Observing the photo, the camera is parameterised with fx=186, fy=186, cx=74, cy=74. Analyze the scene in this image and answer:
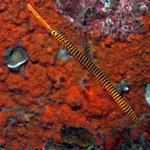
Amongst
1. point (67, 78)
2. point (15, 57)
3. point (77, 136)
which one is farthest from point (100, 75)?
point (15, 57)

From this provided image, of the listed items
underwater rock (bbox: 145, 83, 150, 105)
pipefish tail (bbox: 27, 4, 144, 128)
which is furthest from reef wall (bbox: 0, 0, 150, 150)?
pipefish tail (bbox: 27, 4, 144, 128)

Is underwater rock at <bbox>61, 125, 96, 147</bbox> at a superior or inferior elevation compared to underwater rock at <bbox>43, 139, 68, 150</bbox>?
superior

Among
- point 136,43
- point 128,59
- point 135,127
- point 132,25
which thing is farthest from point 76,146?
point 132,25

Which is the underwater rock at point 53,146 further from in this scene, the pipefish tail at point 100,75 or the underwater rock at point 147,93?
the underwater rock at point 147,93

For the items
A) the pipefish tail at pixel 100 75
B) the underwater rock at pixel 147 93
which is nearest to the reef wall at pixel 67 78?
the underwater rock at pixel 147 93

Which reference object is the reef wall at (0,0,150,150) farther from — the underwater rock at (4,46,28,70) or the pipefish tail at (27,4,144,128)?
the pipefish tail at (27,4,144,128)
